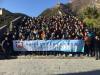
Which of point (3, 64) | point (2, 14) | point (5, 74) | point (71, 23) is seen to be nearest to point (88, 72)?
point (5, 74)

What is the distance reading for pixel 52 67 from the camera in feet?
92.1

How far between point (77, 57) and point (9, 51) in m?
5.28

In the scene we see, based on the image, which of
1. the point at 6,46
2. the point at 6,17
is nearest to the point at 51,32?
the point at 6,46

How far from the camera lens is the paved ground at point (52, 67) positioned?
2577 centimetres

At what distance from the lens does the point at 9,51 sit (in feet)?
118

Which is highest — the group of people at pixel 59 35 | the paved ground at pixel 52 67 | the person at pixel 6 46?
the group of people at pixel 59 35

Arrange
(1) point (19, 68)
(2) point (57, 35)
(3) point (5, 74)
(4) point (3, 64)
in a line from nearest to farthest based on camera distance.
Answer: (3) point (5, 74), (1) point (19, 68), (4) point (3, 64), (2) point (57, 35)

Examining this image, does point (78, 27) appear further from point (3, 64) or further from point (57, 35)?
point (3, 64)

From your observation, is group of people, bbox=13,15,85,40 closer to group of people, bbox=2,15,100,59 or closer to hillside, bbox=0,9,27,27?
group of people, bbox=2,15,100,59

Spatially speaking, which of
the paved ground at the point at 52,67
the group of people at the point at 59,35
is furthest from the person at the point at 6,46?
the paved ground at the point at 52,67

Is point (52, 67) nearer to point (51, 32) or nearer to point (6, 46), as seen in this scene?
point (6, 46)

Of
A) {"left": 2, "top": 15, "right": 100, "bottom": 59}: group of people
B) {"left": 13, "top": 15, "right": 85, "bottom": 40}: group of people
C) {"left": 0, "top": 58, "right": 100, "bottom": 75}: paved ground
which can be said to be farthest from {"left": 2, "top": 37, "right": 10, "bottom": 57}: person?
{"left": 0, "top": 58, "right": 100, "bottom": 75}: paved ground

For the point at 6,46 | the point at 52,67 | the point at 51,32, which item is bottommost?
the point at 52,67

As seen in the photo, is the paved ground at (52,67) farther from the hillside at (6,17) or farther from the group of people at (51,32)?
the hillside at (6,17)
